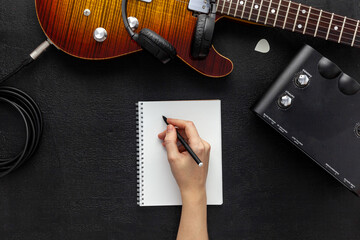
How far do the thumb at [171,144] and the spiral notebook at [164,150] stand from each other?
0.08 m

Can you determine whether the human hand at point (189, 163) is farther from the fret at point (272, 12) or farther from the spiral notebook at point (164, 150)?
the fret at point (272, 12)

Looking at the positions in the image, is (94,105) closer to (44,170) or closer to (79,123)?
(79,123)

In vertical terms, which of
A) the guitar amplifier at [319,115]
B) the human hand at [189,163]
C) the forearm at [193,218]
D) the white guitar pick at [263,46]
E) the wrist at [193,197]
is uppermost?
the white guitar pick at [263,46]

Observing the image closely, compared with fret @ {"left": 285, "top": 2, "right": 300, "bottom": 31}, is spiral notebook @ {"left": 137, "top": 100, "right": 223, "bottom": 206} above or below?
below

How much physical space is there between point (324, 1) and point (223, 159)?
55 cm

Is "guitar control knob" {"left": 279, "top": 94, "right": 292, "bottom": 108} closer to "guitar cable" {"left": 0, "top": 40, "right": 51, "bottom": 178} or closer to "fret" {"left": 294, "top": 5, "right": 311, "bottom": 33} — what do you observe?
"fret" {"left": 294, "top": 5, "right": 311, "bottom": 33}

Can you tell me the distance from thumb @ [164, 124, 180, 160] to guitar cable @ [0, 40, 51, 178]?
367mm

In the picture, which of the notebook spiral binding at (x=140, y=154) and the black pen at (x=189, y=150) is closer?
the black pen at (x=189, y=150)

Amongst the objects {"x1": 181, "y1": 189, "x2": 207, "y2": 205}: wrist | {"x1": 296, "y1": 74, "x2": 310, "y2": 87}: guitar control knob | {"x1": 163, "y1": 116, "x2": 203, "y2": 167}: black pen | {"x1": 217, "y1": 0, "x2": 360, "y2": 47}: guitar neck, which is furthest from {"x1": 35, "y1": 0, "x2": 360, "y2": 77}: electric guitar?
{"x1": 181, "y1": 189, "x2": 207, "y2": 205}: wrist

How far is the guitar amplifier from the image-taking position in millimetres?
895

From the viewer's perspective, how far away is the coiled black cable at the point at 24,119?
0.92 metres

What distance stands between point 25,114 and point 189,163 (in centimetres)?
48

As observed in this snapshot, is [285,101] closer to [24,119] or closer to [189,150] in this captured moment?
[189,150]

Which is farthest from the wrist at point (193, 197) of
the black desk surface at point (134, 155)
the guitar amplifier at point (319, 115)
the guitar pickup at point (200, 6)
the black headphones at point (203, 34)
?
the guitar pickup at point (200, 6)
